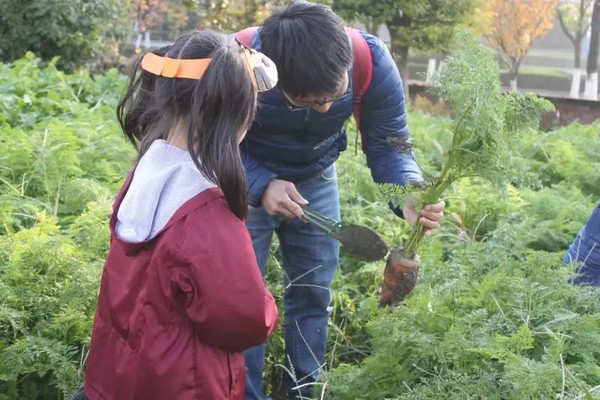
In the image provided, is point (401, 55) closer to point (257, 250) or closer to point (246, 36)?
point (257, 250)

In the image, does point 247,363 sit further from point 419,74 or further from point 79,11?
point 79,11

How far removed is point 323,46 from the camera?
2613 millimetres

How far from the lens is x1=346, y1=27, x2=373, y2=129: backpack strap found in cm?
297

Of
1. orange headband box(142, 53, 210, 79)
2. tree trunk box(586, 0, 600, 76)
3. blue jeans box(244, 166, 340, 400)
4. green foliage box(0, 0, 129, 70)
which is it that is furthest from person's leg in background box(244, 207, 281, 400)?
tree trunk box(586, 0, 600, 76)

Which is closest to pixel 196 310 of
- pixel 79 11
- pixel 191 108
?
pixel 191 108

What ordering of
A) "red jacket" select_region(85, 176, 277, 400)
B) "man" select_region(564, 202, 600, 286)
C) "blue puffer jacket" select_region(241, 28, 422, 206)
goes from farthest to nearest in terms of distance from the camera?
1. "man" select_region(564, 202, 600, 286)
2. "blue puffer jacket" select_region(241, 28, 422, 206)
3. "red jacket" select_region(85, 176, 277, 400)

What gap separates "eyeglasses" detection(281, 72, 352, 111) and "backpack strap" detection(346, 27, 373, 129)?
1.9 inches

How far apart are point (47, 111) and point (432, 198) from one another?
4917 millimetres

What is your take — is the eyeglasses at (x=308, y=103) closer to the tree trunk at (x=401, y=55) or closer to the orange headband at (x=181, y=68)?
the orange headband at (x=181, y=68)

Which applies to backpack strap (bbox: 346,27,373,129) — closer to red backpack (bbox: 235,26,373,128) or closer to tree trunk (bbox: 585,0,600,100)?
red backpack (bbox: 235,26,373,128)

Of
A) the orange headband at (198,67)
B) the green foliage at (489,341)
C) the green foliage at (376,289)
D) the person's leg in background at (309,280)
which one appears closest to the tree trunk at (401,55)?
the green foliage at (376,289)

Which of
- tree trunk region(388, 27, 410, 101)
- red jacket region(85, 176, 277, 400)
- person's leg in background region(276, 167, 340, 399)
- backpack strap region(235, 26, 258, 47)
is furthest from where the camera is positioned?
tree trunk region(388, 27, 410, 101)

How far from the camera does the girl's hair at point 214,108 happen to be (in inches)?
88.3

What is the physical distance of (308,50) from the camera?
2.60m
